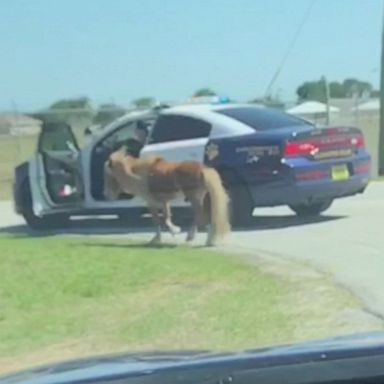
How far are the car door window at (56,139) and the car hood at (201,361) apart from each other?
50.2ft

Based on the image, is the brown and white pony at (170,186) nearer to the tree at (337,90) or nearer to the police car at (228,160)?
the police car at (228,160)

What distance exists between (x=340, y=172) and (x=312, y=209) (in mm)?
1043

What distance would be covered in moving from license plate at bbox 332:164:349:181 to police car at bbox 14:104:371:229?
12 millimetres

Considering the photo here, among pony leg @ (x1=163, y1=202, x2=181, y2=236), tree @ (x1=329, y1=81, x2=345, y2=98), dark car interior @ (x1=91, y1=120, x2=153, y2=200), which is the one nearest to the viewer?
pony leg @ (x1=163, y1=202, x2=181, y2=236)

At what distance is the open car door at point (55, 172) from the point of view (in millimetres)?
18984

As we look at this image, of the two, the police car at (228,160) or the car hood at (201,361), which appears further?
the police car at (228,160)

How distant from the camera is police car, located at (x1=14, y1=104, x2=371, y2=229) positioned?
16.8 m

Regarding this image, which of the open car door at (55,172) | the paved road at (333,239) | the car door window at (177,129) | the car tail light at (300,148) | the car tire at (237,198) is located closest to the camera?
the paved road at (333,239)

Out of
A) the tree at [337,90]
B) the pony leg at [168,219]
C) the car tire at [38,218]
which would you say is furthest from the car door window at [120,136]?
the tree at [337,90]

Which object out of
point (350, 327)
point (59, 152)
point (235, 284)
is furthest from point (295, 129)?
point (350, 327)

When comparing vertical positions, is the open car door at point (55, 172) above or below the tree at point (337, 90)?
above

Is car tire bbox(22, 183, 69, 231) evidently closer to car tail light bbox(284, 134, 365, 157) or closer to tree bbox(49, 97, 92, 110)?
car tail light bbox(284, 134, 365, 157)

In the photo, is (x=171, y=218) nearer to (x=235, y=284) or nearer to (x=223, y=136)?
(x=223, y=136)

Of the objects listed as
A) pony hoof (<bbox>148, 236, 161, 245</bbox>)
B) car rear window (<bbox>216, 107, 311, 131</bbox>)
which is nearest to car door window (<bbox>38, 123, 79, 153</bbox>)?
car rear window (<bbox>216, 107, 311, 131</bbox>)
